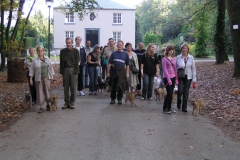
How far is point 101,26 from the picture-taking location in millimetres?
47625

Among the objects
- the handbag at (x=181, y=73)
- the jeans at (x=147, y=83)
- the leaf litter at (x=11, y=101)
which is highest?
the handbag at (x=181, y=73)

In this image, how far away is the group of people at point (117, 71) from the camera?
877cm

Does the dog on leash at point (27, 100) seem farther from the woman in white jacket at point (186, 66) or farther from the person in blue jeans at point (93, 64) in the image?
the woman in white jacket at point (186, 66)

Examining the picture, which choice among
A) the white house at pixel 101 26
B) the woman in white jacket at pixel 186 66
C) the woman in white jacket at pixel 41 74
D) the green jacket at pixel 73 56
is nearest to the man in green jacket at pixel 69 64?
the green jacket at pixel 73 56

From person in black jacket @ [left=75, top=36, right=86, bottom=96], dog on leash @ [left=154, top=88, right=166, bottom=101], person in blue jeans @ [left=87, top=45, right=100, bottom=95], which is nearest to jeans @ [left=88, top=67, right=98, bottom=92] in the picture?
person in blue jeans @ [left=87, top=45, right=100, bottom=95]

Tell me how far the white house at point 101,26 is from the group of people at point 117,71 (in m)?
35.9

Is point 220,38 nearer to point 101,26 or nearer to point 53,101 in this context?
point 53,101

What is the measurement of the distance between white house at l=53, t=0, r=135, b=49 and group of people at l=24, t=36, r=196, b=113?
118 feet

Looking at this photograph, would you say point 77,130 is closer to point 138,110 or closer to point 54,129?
point 54,129

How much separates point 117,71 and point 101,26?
3877cm

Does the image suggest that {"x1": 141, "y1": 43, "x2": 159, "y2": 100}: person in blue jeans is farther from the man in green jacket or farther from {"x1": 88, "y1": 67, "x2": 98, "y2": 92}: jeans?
the man in green jacket

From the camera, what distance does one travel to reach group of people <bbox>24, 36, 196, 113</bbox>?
Answer: 8766 millimetres

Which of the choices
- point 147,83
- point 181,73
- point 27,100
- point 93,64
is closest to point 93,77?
point 93,64

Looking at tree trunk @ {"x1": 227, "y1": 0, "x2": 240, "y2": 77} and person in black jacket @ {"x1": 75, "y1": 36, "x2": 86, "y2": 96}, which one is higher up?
tree trunk @ {"x1": 227, "y1": 0, "x2": 240, "y2": 77}
